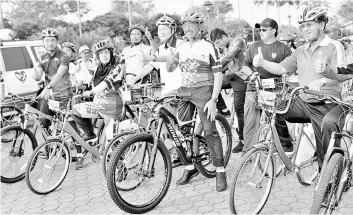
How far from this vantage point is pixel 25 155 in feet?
18.3

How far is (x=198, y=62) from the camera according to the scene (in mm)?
4453

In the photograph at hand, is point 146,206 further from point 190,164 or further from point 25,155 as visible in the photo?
point 25,155

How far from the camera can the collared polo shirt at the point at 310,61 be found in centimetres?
371

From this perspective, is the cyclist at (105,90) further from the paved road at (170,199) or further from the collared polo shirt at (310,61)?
the collared polo shirt at (310,61)

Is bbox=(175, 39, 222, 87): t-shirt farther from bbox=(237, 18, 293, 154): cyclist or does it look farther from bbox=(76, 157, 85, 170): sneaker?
bbox=(76, 157, 85, 170): sneaker

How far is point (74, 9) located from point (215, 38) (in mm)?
32016

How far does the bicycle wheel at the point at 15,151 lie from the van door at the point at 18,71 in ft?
12.0

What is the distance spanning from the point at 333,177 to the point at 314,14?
145 cm

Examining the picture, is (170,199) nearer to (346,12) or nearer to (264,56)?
(264,56)

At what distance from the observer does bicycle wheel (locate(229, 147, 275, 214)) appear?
350 centimetres

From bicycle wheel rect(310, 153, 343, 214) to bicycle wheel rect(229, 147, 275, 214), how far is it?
1.96ft

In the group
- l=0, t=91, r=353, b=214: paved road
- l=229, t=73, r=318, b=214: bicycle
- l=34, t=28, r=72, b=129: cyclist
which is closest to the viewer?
l=229, t=73, r=318, b=214: bicycle

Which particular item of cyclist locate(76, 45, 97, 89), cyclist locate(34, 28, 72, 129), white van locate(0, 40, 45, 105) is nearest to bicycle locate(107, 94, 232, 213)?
cyclist locate(34, 28, 72, 129)

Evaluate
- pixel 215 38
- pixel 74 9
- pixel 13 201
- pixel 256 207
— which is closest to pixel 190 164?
pixel 256 207
